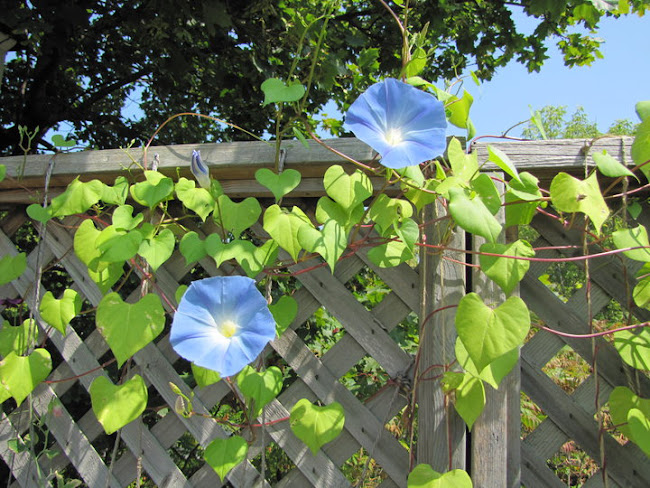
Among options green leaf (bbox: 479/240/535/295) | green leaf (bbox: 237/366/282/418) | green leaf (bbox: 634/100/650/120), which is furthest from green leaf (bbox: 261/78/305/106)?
green leaf (bbox: 634/100/650/120)

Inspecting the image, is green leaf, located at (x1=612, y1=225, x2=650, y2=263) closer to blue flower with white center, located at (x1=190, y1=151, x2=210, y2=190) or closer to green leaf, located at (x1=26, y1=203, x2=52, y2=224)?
blue flower with white center, located at (x1=190, y1=151, x2=210, y2=190)

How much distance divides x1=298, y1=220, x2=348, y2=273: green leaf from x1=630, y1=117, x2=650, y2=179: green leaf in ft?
1.93

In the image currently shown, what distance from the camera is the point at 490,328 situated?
2.59 ft

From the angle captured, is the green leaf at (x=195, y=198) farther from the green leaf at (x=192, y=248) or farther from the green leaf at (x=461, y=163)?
the green leaf at (x=461, y=163)

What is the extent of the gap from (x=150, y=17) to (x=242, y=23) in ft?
1.50

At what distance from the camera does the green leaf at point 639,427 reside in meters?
0.92

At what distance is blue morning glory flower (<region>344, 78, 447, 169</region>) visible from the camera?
2.80ft

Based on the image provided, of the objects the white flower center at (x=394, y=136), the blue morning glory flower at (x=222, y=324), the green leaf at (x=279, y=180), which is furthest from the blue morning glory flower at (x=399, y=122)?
the blue morning glory flower at (x=222, y=324)

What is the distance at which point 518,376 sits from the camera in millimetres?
1048

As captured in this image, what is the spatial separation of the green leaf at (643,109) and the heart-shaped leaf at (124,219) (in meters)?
1.06

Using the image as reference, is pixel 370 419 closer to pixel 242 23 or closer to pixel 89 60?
pixel 242 23

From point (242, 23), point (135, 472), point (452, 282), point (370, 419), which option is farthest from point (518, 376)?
point (242, 23)

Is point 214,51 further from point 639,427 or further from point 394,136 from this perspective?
point 639,427

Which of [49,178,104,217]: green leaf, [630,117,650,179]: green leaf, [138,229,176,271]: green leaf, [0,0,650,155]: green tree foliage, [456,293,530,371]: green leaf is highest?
[0,0,650,155]: green tree foliage
